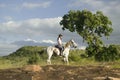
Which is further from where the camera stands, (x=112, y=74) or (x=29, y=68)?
(x=29, y=68)

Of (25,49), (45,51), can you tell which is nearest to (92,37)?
(45,51)

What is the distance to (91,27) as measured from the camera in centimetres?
7512

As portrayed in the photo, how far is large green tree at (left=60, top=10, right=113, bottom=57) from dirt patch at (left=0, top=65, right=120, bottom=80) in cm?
4791

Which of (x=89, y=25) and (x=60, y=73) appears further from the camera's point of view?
(x=89, y=25)

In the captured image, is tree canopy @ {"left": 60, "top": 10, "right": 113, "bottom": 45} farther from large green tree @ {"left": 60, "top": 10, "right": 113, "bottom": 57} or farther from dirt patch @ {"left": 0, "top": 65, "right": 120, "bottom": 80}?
dirt patch @ {"left": 0, "top": 65, "right": 120, "bottom": 80}

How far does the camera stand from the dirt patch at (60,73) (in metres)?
23.0

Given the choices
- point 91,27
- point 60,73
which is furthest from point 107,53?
point 60,73

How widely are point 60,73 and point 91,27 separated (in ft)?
170

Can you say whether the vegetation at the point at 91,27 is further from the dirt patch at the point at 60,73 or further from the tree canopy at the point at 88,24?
the dirt patch at the point at 60,73

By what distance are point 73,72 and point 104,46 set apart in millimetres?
52045

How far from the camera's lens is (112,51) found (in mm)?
73062

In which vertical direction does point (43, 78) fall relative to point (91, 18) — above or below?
below

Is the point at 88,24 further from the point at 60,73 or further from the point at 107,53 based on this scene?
the point at 60,73

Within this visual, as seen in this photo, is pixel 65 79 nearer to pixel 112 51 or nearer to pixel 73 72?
pixel 73 72
